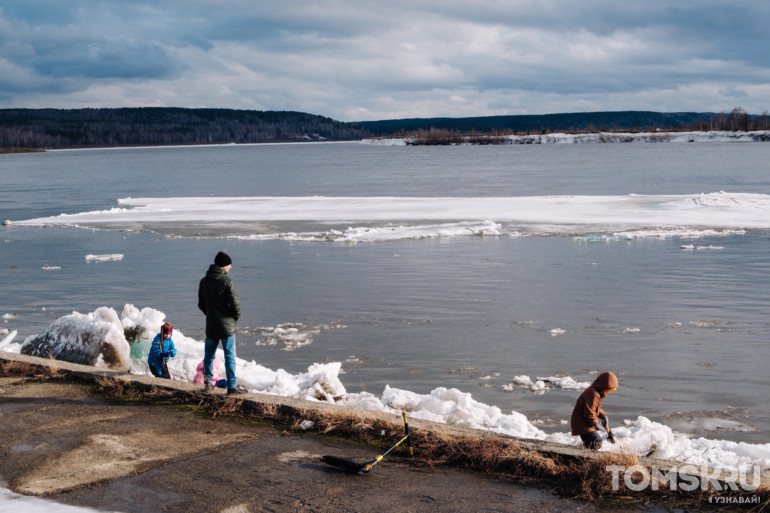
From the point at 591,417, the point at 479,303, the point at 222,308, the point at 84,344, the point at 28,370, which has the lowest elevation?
the point at 479,303

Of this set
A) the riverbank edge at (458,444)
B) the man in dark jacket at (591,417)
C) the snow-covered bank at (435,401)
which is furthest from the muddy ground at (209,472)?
the snow-covered bank at (435,401)

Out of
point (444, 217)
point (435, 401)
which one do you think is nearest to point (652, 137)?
point (444, 217)

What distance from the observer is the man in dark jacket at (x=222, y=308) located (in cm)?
798

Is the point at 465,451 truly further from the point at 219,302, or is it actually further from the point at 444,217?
the point at 444,217

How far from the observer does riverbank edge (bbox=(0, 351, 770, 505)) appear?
5551mm

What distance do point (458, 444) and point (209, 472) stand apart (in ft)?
6.53

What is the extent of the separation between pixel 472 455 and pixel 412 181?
5223 centimetres

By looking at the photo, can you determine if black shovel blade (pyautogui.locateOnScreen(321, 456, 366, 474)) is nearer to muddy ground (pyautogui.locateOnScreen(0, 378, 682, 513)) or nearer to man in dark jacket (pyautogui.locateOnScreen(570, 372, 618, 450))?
muddy ground (pyautogui.locateOnScreen(0, 378, 682, 513))

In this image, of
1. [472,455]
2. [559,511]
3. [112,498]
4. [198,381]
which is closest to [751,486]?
[559,511]

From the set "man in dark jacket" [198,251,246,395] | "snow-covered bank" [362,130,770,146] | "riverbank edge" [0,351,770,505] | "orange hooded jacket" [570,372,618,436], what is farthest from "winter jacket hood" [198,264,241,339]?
"snow-covered bank" [362,130,770,146]

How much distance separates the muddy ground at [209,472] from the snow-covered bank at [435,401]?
4.98 ft

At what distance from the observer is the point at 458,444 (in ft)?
21.0

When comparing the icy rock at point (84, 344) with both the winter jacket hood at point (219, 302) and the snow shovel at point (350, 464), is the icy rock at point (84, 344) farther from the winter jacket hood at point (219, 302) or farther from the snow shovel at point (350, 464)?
the snow shovel at point (350, 464)

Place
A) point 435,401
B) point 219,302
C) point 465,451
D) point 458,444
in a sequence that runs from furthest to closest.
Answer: point 435,401 < point 219,302 < point 458,444 < point 465,451
